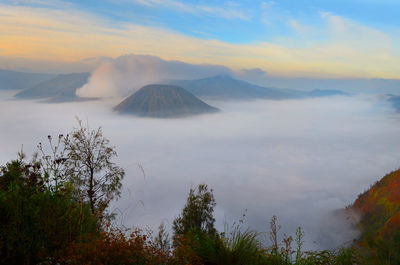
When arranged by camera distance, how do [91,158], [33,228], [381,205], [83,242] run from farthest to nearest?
[381,205], [91,158], [83,242], [33,228]

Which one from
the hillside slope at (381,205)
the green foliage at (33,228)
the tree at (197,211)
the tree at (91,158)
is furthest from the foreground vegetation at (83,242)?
the hillside slope at (381,205)

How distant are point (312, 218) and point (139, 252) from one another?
664ft

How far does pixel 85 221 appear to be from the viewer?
6.70m

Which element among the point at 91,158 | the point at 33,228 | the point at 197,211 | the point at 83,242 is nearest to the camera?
the point at 33,228

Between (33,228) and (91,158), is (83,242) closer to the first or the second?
(33,228)

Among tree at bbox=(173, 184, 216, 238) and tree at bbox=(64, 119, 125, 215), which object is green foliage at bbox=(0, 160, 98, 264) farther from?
tree at bbox=(173, 184, 216, 238)

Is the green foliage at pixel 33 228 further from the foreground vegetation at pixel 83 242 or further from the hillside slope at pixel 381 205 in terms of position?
the hillside slope at pixel 381 205

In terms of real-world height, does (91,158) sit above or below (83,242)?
above

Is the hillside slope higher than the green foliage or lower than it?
lower

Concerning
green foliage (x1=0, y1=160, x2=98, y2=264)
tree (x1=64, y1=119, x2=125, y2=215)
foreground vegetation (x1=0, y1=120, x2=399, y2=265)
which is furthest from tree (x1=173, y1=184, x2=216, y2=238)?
green foliage (x1=0, y1=160, x2=98, y2=264)

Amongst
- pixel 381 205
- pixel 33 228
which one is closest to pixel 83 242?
pixel 33 228

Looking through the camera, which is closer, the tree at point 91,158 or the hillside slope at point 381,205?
the tree at point 91,158

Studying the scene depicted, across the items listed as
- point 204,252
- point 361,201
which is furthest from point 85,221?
point 361,201

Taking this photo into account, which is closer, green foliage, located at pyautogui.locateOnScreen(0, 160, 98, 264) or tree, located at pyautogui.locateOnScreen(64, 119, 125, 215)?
green foliage, located at pyautogui.locateOnScreen(0, 160, 98, 264)
